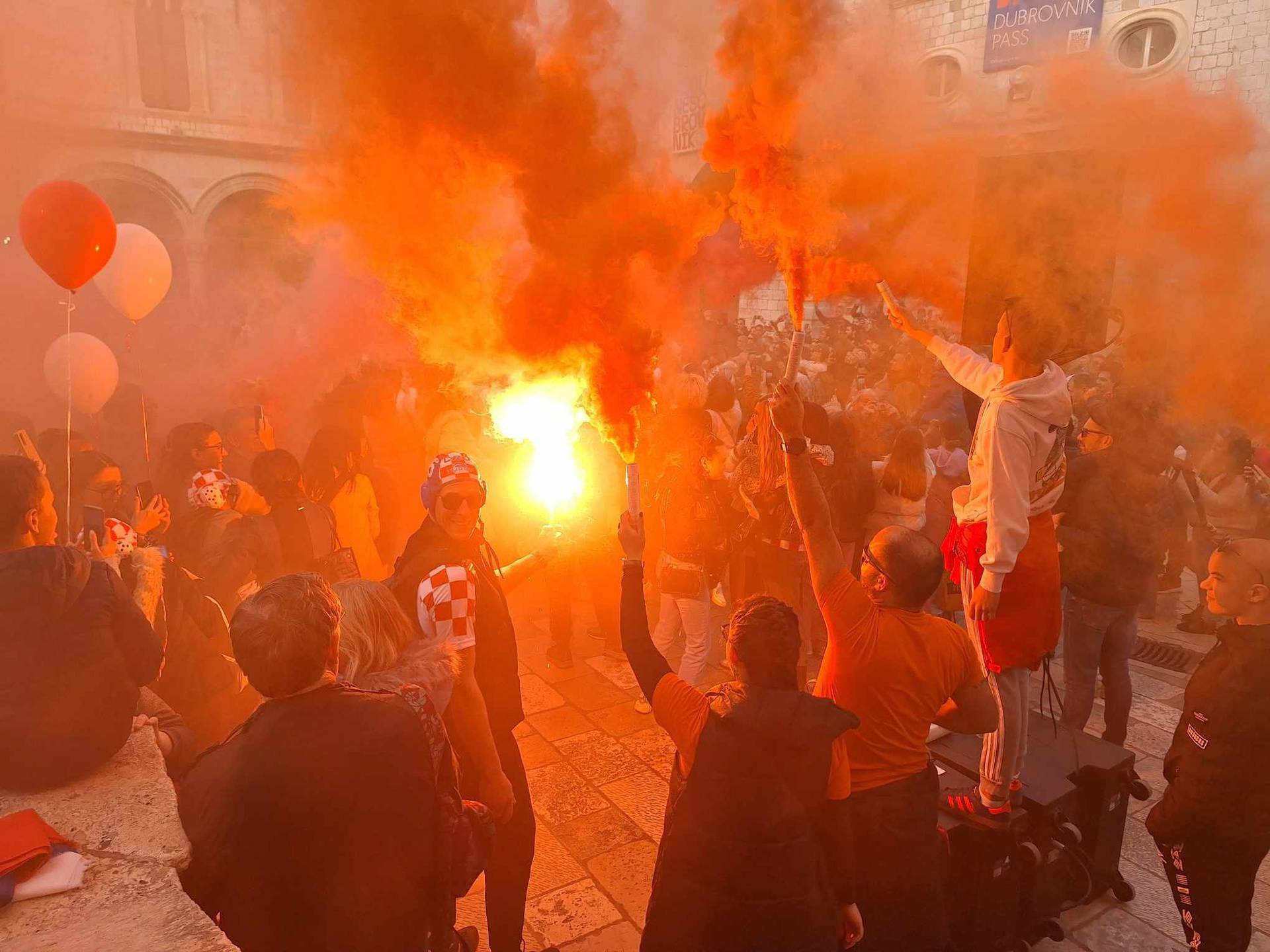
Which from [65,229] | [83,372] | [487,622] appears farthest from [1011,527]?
[83,372]

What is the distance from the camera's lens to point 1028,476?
3.27 m

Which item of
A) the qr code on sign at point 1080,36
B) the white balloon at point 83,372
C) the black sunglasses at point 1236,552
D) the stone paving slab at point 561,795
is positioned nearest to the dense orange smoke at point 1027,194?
the black sunglasses at point 1236,552

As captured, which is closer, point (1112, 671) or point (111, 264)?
point (1112, 671)

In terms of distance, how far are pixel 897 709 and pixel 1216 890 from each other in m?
1.57

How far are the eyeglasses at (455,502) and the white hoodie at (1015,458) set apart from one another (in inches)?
83.6

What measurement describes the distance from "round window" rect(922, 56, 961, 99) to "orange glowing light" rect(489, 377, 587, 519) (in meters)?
9.65

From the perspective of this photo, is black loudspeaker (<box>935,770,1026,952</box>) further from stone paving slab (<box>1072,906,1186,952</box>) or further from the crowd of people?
stone paving slab (<box>1072,906,1186,952</box>)

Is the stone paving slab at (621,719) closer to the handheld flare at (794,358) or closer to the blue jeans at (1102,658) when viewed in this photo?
the blue jeans at (1102,658)

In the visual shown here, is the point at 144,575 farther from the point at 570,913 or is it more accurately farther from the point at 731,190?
the point at 731,190

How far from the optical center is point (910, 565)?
2.80 metres

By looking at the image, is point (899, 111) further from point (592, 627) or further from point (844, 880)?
point (844, 880)

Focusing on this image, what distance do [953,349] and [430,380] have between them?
5.59 m

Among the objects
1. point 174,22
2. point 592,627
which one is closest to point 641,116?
point 592,627

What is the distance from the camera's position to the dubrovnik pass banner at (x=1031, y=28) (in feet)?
43.5
